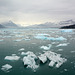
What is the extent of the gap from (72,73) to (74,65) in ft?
2.97

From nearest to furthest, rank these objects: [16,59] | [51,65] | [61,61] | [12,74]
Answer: [12,74], [51,65], [61,61], [16,59]

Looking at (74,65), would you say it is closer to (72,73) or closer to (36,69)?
(72,73)

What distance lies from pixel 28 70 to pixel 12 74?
75 cm

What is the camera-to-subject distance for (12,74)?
4648 millimetres

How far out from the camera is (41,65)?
5.63 meters

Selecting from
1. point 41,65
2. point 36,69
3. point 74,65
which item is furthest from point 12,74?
point 74,65

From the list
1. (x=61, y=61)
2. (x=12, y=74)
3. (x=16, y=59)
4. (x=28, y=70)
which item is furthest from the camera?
(x=16, y=59)

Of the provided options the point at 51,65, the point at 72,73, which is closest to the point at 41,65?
the point at 51,65

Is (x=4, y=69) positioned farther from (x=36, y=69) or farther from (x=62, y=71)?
(x=62, y=71)

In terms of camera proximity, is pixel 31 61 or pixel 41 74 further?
pixel 31 61

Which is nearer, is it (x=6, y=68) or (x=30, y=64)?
(x=6, y=68)

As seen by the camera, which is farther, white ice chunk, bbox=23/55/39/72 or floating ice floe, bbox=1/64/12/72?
white ice chunk, bbox=23/55/39/72

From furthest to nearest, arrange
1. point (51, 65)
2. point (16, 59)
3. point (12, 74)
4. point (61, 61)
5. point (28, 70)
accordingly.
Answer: point (16, 59) → point (61, 61) → point (51, 65) → point (28, 70) → point (12, 74)

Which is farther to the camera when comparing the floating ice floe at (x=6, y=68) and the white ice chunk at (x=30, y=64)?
the white ice chunk at (x=30, y=64)
